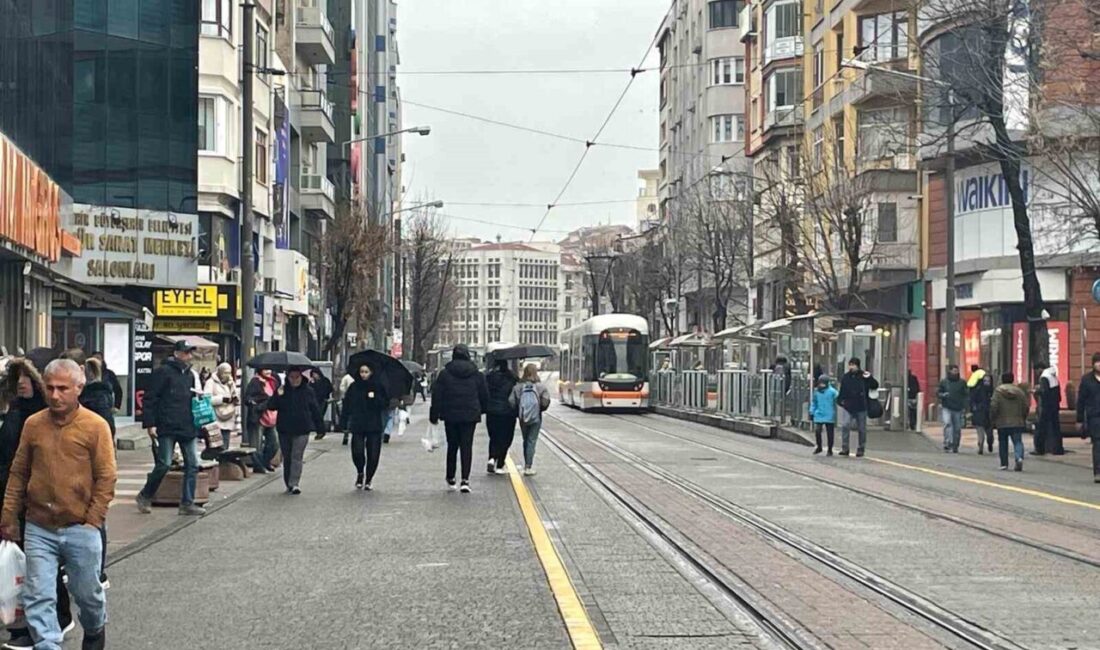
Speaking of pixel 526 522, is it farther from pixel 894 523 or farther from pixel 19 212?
pixel 19 212

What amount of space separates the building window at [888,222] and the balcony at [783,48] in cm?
1723

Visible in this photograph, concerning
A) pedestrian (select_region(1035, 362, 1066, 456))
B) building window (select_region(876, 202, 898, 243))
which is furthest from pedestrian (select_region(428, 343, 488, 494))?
building window (select_region(876, 202, 898, 243))

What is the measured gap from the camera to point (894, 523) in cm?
1623

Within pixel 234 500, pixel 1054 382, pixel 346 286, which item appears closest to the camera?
pixel 234 500

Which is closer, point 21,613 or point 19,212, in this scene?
point 21,613

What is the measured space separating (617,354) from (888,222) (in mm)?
11414

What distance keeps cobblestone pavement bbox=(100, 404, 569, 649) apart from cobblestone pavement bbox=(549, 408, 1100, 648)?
6.43 feet

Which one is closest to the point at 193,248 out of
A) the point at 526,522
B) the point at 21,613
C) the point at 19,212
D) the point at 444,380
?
the point at 19,212

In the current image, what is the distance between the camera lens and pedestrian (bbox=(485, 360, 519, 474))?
21.8 meters

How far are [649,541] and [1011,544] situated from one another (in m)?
3.19

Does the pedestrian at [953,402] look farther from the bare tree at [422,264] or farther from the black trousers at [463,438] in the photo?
the bare tree at [422,264]

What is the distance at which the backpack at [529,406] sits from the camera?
73.9 ft

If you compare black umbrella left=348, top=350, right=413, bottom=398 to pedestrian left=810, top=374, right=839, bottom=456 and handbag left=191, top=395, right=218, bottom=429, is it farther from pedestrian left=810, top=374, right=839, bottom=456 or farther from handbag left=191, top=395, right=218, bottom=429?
pedestrian left=810, top=374, right=839, bottom=456

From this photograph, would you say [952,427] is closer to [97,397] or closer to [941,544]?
[941,544]
